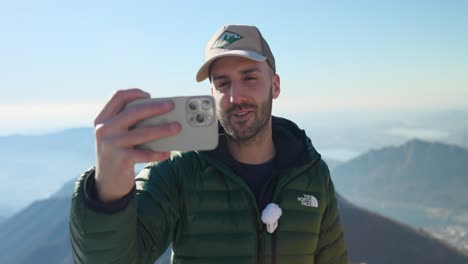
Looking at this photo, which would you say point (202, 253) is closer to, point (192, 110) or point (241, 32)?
point (192, 110)

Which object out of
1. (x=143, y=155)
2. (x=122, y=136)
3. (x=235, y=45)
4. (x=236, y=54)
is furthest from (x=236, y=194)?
(x=122, y=136)

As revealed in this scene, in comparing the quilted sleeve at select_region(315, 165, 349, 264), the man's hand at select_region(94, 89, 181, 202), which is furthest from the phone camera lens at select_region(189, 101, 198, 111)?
the quilted sleeve at select_region(315, 165, 349, 264)

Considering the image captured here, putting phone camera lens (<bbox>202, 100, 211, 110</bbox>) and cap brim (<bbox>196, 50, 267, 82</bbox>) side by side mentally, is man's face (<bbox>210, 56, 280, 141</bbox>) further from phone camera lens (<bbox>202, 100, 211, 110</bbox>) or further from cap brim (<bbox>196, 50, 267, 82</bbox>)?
phone camera lens (<bbox>202, 100, 211, 110</bbox>)

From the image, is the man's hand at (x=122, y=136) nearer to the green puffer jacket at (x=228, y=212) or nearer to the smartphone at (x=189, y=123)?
the smartphone at (x=189, y=123)

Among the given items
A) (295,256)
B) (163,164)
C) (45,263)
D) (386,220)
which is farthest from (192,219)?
(45,263)

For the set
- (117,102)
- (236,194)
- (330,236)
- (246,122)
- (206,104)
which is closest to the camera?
(117,102)

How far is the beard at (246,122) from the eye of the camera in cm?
445

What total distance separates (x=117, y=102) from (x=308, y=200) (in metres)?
2.62

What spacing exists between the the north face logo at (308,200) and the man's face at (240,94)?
2.71ft

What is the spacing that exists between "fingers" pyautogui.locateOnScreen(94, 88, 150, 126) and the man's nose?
1722mm

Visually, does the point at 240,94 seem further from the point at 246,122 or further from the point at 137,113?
the point at 137,113

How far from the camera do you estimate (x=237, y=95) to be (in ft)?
14.5

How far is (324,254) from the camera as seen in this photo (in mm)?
5047

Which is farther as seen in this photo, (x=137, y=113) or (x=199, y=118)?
(x=199, y=118)
